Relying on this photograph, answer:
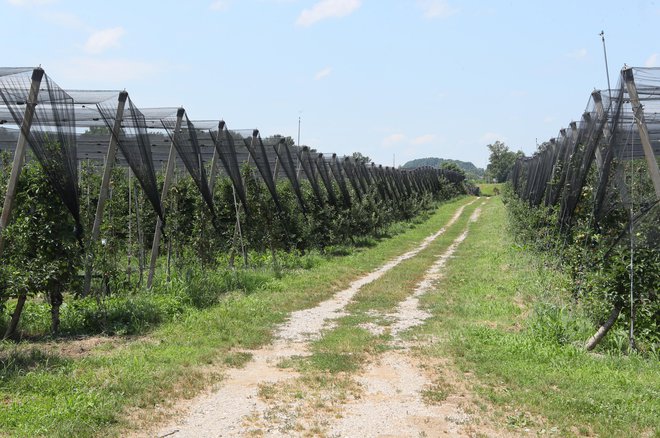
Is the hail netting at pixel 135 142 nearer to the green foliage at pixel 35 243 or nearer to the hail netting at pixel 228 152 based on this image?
the green foliage at pixel 35 243

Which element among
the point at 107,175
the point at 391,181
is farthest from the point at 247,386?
the point at 391,181

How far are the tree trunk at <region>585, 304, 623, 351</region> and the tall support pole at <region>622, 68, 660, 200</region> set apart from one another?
1304mm

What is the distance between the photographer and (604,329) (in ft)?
21.1

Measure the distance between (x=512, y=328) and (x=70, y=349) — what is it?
18.0 feet

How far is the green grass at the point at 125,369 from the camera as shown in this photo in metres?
4.48

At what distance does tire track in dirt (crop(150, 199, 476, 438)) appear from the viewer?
4508 mm

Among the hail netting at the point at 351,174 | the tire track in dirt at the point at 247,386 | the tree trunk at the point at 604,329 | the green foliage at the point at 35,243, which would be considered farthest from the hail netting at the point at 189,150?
the hail netting at the point at 351,174

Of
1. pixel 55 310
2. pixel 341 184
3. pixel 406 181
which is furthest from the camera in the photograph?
pixel 406 181

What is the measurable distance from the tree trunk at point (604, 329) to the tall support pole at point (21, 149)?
21.7 feet

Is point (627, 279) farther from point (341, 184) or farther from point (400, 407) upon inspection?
point (341, 184)

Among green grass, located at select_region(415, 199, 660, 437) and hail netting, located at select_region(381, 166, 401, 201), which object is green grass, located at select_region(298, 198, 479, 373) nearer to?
green grass, located at select_region(415, 199, 660, 437)

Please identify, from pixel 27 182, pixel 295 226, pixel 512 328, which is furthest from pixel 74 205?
pixel 295 226

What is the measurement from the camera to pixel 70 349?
21.5ft

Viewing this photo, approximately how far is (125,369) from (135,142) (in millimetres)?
4111
